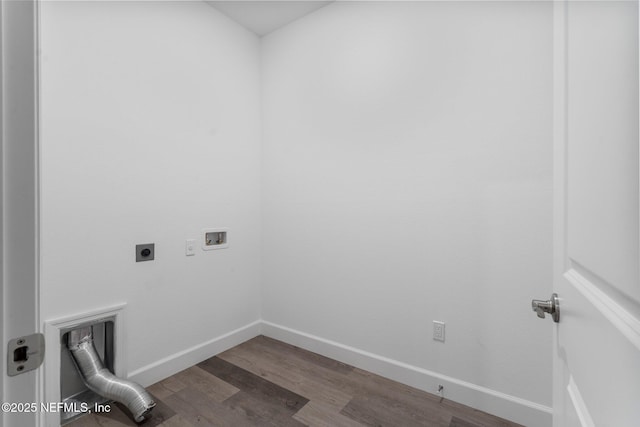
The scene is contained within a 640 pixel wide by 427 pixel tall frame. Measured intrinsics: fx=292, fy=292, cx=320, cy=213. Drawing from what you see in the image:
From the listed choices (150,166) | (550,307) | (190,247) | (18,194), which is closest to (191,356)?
(190,247)

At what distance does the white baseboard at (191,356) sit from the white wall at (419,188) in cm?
27

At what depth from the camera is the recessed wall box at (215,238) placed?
7.22ft

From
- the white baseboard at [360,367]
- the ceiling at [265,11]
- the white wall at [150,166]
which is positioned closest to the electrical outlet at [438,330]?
the white baseboard at [360,367]

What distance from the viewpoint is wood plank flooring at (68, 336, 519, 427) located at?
5.04 ft

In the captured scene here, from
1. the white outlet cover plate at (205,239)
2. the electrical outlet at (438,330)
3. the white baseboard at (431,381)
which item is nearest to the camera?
the white baseboard at (431,381)

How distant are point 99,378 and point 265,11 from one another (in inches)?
106

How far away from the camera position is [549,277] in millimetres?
1452

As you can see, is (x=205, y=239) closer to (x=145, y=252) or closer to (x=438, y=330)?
(x=145, y=252)

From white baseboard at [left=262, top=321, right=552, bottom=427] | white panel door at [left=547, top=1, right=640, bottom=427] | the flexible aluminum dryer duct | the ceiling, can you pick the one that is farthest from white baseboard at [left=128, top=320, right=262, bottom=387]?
the ceiling

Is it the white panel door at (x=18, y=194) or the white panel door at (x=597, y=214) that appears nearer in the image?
the white panel door at (x=597, y=214)

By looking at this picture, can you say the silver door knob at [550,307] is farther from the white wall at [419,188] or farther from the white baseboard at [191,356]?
the white baseboard at [191,356]

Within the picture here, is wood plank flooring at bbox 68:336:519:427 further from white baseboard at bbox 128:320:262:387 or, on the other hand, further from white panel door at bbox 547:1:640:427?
white panel door at bbox 547:1:640:427

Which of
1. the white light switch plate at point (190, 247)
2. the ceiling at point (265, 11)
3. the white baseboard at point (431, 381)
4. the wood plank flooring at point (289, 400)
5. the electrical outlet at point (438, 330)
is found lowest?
the wood plank flooring at point (289, 400)

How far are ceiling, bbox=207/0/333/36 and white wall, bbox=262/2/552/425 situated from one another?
2.8 inches
